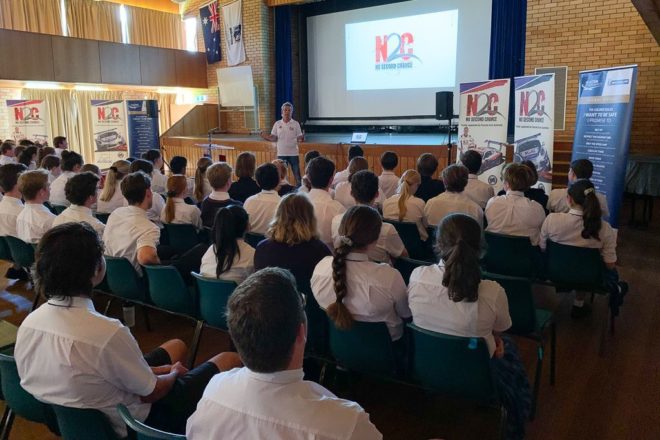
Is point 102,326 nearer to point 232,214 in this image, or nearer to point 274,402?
point 274,402

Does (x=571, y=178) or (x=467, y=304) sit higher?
(x=571, y=178)

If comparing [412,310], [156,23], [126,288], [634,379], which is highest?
[156,23]

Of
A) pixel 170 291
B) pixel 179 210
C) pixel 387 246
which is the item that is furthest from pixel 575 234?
pixel 179 210

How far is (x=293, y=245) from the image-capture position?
2.56 m

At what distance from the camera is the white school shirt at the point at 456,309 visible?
1954 mm

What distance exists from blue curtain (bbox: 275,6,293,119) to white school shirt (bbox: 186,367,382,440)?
1146 cm

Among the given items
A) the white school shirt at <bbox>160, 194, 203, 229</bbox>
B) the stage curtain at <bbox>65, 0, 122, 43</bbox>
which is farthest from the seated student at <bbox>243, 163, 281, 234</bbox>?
the stage curtain at <bbox>65, 0, 122, 43</bbox>

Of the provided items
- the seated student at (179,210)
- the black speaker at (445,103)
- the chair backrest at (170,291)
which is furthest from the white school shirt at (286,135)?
the chair backrest at (170,291)

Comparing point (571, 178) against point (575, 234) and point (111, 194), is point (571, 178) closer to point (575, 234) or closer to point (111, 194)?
point (575, 234)

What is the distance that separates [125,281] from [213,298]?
833 millimetres

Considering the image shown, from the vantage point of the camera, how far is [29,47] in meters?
10.4

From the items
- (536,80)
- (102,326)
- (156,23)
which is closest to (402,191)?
(102,326)

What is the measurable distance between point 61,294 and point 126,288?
160 centimetres

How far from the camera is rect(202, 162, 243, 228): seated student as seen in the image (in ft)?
12.8
